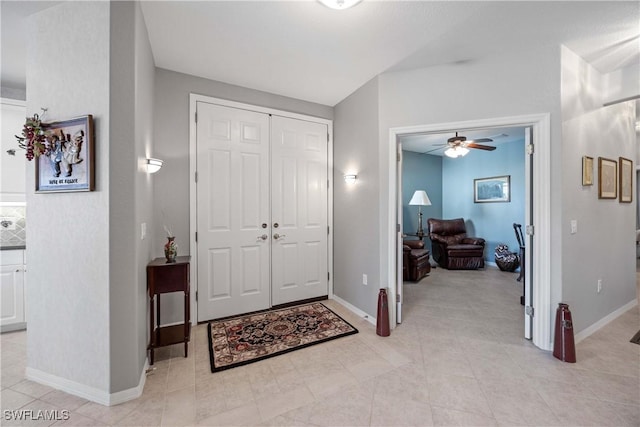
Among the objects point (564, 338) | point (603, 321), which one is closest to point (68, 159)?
point (564, 338)

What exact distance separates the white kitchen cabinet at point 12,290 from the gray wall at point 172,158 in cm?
145

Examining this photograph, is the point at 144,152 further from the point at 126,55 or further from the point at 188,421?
the point at 188,421

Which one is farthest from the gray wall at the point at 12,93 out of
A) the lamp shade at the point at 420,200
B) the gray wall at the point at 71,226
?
the lamp shade at the point at 420,200

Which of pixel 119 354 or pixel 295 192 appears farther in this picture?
pixel 295 192

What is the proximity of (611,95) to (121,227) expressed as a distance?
4629 millimetres

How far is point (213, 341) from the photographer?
8.14ft

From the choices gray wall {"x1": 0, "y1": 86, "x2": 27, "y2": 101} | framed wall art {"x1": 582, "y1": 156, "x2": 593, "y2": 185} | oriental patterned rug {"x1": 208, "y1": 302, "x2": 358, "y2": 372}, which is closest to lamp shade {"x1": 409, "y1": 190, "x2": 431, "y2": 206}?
framed wall art {"x1": 582, "y1": 156, "x2": 593, "y2": 185}

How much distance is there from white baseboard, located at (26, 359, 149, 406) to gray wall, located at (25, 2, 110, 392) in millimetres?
33

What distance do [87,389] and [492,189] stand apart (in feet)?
22.7

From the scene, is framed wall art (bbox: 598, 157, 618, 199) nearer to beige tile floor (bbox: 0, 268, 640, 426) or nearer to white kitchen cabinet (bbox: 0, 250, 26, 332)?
beige tile floor (bbox: 0, 268, 640, 426)

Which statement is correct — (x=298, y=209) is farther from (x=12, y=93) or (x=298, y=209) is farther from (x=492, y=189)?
(x=492, y=189)

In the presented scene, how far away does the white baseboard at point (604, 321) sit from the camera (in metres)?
2.48

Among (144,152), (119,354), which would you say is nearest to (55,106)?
(144,152)

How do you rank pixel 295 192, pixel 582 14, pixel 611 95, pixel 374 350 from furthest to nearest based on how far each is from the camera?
pixel 295 192 < pixel 611 95 < pixel 374 350 < pixel 582 14
